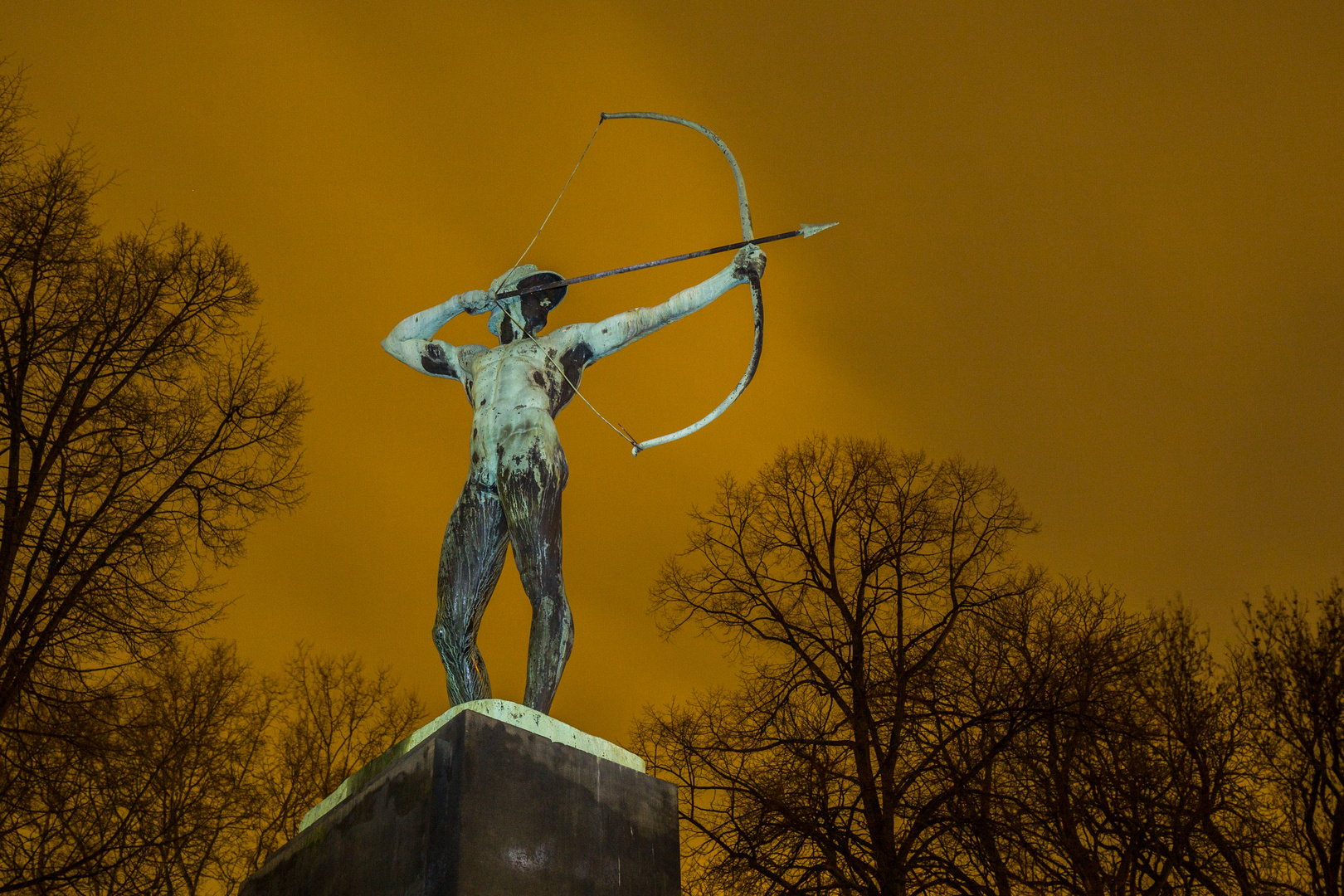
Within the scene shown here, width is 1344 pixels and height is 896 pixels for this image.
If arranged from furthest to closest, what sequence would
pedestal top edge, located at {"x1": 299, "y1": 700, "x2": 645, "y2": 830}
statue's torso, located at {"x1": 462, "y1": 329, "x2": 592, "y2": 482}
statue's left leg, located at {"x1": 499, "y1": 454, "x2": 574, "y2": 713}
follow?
statue's torso, located at {"x1": 462, "y1": 329, "x2": 592, "y2": 482}
statue's left leg, located at {"x1": 499, "y1": 454, "x2": 574, "y2": 713}
pedestal top edge, located at {"x1": 299, "y1": 700, "x2": 645, "y2": 830}

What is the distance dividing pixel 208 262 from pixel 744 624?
881 cm

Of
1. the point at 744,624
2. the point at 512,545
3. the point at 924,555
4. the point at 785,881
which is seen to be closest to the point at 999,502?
the point at 924,555

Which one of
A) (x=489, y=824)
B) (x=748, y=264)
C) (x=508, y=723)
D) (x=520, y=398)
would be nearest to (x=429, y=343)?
(x=520, y=398)

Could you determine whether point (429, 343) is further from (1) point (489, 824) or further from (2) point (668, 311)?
(1) point (489, 824)

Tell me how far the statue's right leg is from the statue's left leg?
0.13 metres

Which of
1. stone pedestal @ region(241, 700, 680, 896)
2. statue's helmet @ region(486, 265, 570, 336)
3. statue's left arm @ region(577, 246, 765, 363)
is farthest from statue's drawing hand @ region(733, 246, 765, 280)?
stone pedestal @ region(241, 700, 680, 896)

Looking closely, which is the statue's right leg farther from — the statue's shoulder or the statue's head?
the statue's head

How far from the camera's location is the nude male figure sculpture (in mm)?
4918

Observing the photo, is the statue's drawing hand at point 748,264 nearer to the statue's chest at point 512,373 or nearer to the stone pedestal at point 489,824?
the statue's chest at point 512,373

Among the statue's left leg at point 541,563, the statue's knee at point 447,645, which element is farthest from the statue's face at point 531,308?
the statue's knee at point 447,645

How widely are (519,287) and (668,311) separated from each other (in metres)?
0.86

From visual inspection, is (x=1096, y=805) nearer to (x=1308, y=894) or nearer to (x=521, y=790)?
(x=1308, y=894)

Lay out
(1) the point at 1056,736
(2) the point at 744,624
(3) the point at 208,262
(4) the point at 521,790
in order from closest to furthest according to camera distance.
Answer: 1. (4) the point at 521,790
2. (3) the point at 208,262
3. (1) the point at 1056,736
4. (2) the point at 744,624

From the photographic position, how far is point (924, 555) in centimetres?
1662
